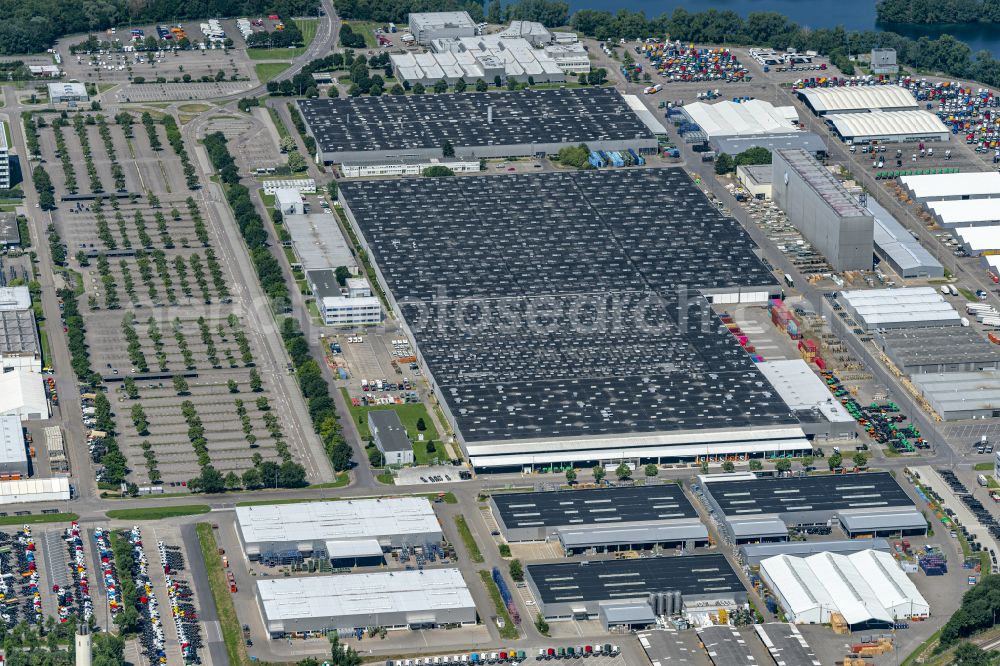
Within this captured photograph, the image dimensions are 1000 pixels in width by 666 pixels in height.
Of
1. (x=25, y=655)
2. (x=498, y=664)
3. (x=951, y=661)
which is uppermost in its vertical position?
(x=25, y=655)

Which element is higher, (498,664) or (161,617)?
(161,617)

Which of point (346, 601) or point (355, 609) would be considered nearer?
point (355, 609)

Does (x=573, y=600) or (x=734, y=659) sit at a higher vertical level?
(x=573, y=600)

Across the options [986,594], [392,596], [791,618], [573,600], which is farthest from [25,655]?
[986,594]

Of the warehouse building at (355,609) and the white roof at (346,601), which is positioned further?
the white roof at (346,601)

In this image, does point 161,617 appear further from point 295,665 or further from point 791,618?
point 791,618

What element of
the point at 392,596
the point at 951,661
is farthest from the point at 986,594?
the point at 392,596

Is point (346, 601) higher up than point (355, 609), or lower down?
higher up

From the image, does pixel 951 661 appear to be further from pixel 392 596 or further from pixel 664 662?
pixel 392 596

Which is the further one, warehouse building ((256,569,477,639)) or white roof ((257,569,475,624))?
white roof ((257,569,475,624))
